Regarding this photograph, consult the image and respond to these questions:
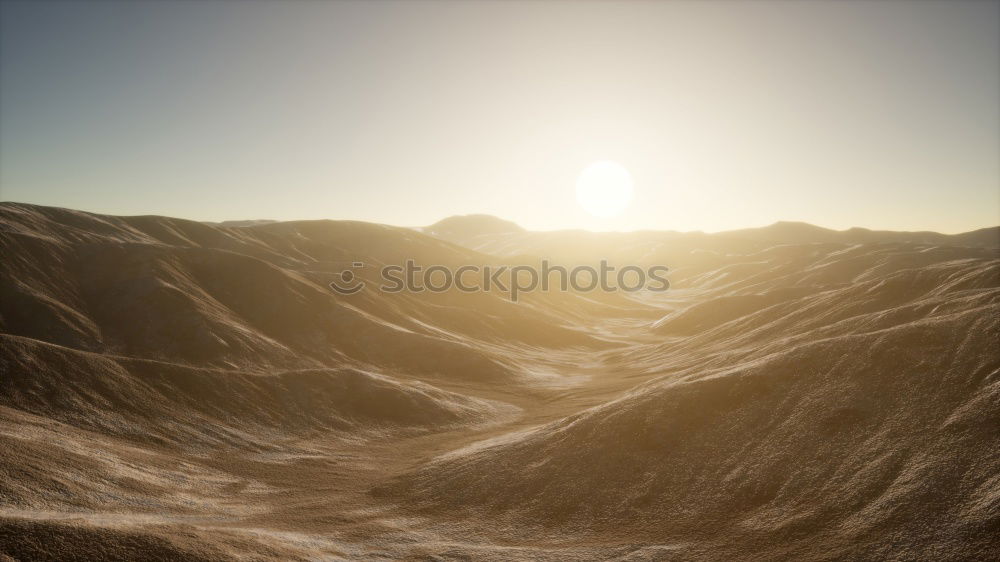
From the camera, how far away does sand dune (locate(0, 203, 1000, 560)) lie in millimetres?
26672

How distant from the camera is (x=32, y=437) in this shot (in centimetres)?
3962

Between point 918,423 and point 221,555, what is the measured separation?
1492 inches

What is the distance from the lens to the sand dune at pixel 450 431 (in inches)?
1050

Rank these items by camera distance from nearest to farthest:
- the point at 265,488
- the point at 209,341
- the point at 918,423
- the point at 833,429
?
1. the point at 918,423
2. the point at 833,429
3. the point at 265,488
4. the point at 209,341

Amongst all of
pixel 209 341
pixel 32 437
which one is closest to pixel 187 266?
pixel 209 341

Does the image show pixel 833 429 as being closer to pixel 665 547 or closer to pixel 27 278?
pixel 665 547

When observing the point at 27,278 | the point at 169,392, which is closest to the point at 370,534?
the point at 169,392

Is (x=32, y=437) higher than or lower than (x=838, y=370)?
lower

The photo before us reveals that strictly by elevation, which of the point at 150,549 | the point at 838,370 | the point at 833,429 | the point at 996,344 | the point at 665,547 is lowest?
the point at 665,547

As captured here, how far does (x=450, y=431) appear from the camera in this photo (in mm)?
61031

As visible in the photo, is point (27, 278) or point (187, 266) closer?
point (27, 278)

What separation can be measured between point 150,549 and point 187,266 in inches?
3210

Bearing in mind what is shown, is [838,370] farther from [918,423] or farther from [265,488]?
[265,488]

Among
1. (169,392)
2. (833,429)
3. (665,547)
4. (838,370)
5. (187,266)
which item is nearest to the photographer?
(665,547)
